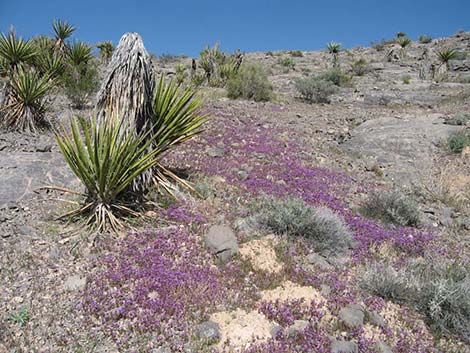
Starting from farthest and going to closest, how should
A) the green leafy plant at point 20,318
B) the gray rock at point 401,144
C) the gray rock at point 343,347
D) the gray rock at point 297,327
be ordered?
the gray rock at point 401,144 → the gray rock at point 297,327 → the green leafy plant at point 20,318 → the gray rock at point 343,347

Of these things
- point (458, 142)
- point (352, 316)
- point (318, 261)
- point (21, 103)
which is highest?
point (21, 103)

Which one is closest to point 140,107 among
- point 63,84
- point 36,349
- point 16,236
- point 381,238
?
point 16,236

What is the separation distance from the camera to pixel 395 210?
6.86m

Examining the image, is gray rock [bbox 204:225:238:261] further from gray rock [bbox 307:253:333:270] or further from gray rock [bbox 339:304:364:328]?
gray rock [bbox 339:304:364:328]

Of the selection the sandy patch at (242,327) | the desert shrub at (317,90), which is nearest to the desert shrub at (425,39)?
the desert shrub at (317,90)

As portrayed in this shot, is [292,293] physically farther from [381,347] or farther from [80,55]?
[80,55]

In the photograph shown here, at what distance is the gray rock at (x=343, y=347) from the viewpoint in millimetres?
3593

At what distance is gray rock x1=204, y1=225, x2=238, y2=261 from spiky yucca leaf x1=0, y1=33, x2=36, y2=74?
10.3m

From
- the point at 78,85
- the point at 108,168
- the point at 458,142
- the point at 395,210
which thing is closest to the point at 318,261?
the point at 395,210

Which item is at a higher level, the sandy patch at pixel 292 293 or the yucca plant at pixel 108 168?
the yucca plant at pixel 108 168

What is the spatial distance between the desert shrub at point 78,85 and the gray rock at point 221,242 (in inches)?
394

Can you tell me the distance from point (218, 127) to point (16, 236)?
7.07m

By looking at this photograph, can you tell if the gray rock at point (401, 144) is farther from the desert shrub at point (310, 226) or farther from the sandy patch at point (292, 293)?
the sandy patch at point (292, 293)

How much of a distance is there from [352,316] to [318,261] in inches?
47.7
